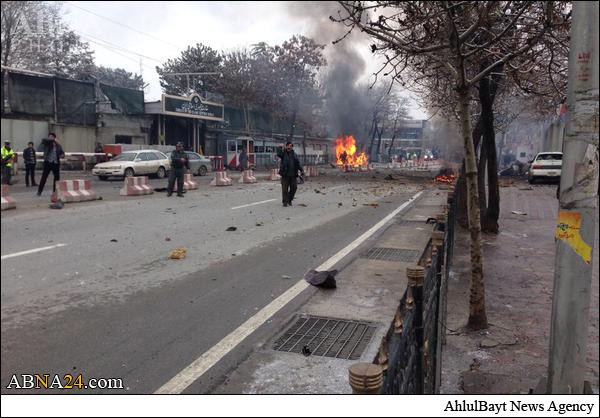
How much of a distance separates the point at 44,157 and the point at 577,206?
12.0 m

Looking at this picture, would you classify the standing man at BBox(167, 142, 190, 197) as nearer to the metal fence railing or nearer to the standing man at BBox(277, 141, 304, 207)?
the standing man at BBox(277, 141, 304, 207)

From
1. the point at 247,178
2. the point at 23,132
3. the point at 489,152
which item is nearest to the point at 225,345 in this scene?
the point at 489,152

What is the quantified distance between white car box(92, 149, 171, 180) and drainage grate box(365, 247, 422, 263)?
1462 centimetres

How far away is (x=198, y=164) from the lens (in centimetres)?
2595

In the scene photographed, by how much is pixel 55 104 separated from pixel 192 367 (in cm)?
2572

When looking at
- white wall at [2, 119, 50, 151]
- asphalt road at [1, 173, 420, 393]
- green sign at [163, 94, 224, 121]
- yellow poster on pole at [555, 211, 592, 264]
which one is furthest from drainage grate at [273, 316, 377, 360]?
white wall at [2, 119, 50, 151]

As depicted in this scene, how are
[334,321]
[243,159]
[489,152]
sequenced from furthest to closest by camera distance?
[243,159]
[489,152]
[334,321]

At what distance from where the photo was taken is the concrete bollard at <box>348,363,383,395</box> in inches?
56.2

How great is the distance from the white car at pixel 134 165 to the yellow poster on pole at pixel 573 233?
63.6 ft

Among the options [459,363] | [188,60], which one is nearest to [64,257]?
[459,363]

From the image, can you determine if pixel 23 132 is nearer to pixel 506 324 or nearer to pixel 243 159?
pixel 243 159

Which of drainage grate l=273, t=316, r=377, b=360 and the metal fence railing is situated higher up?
the metal fence railing

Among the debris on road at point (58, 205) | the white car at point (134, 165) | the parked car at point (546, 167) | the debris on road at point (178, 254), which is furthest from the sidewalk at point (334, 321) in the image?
the parked car at point (546, 167)

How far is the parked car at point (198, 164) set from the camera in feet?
83.3
